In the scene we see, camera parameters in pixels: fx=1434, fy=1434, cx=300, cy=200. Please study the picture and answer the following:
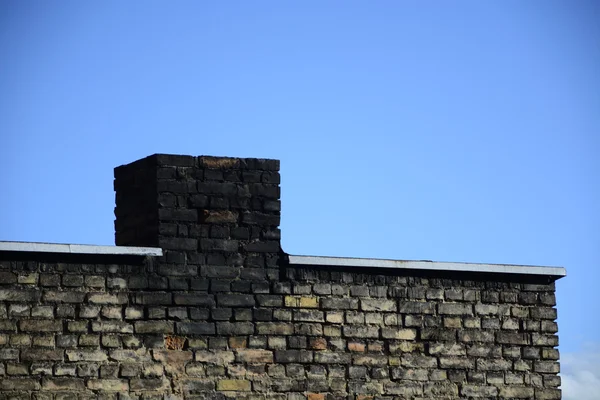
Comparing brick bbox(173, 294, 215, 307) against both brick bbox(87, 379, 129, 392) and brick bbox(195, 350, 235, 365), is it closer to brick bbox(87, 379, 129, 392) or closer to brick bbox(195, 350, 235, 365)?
brick bbox(195, 350, 235, 365)

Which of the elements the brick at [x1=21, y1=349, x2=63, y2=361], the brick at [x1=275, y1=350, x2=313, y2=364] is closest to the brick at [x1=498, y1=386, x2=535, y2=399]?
the brick at [x1=275, y1=350, x2=313, y2=364]

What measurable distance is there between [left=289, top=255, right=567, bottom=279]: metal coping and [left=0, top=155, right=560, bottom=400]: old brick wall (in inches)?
3.5

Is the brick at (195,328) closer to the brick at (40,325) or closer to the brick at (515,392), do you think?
the brick at (40,325)

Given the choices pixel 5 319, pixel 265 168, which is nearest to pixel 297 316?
pixel 265 168

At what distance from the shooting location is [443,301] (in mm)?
14102

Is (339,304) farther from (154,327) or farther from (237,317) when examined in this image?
(154,327)

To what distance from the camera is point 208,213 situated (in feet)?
43.9

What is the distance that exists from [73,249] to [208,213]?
1426 millimetres

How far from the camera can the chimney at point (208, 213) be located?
13219mm

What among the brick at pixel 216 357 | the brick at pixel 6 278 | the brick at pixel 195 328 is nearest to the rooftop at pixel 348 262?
the brick at pixel 6 278

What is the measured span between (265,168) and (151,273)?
1.55 metres

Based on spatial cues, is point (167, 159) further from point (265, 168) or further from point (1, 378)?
point (1, 378)

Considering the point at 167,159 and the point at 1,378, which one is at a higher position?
the point at 167,159

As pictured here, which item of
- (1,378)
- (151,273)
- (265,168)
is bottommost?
(1,378)
